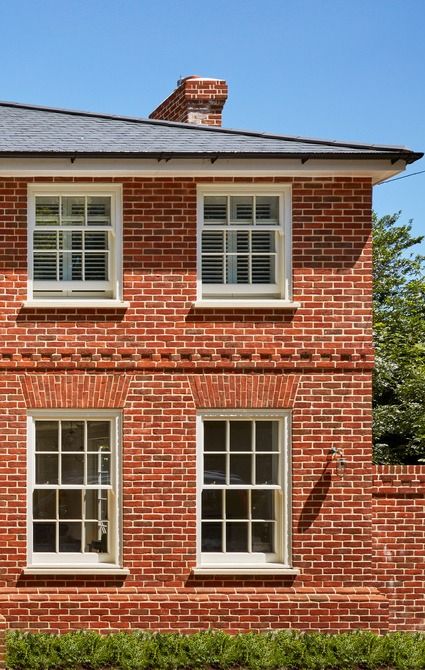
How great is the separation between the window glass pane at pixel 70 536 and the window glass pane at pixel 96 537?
0.41 ft

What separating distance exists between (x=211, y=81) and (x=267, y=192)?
398 cm

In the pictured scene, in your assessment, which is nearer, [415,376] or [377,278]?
[415,376]

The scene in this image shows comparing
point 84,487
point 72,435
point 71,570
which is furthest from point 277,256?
point 71,570

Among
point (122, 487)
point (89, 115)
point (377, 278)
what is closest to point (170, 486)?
point (122, 487)

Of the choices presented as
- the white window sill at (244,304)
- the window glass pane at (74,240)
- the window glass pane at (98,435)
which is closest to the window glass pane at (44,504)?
the window glass pane at (98,435)

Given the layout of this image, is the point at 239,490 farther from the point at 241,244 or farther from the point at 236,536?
the point at 241,244

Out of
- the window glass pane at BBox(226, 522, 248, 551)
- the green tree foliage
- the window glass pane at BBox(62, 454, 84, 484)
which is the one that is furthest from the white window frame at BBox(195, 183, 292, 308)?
the green tree foliage

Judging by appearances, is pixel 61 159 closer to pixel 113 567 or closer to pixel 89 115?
pixel 89 115

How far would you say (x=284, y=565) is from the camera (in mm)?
15789

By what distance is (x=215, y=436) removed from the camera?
15914mm

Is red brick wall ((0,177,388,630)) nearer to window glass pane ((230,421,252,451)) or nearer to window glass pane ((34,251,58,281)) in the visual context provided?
window glass pane ((34,251,58,281))

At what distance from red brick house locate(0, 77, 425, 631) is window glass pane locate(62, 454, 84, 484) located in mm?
28

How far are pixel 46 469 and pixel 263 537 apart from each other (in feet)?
10.4

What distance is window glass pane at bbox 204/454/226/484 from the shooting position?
1590cm
